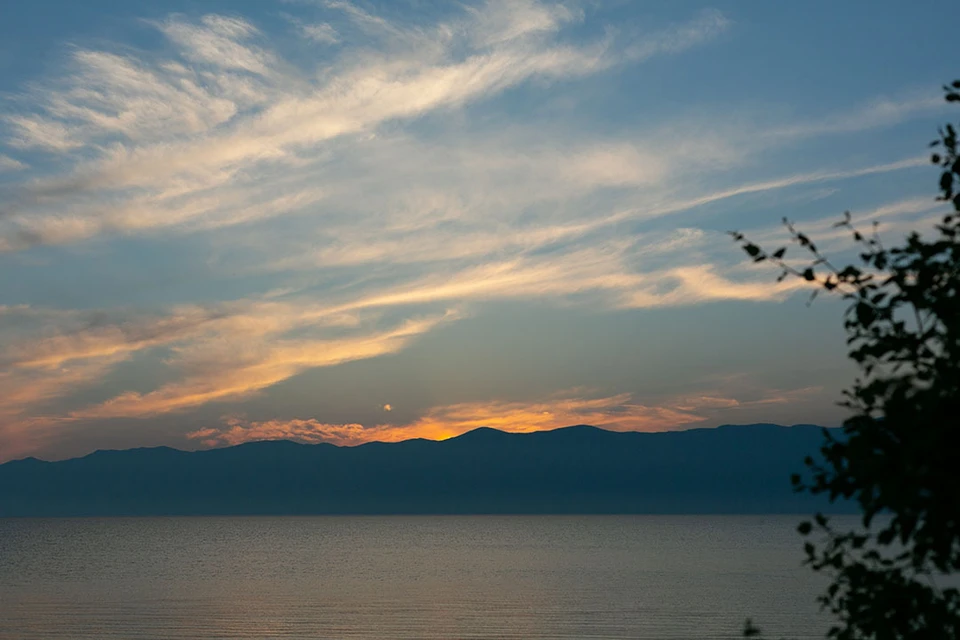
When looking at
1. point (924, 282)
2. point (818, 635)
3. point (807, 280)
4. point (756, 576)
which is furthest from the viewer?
point (756, 576)

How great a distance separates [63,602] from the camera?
327 feet

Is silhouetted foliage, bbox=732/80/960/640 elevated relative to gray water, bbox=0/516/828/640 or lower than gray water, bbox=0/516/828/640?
A: elevated

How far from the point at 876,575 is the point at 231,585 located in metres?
120

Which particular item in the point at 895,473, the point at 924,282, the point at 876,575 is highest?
the point at 924,282

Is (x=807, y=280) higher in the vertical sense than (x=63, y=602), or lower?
higher

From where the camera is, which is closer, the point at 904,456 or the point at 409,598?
the point at 904,456

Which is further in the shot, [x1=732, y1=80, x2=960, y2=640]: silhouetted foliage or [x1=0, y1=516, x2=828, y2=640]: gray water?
[x1=0, y1=516, x2=828, y2=640]: gray water

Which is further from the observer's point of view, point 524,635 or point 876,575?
point 524,635

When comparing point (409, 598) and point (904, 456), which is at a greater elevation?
point (904, 456)

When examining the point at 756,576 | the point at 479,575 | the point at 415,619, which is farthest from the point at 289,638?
the point at 756,576

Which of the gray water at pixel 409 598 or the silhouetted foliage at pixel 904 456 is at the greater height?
the silhouetted foliage at pixel 904 456

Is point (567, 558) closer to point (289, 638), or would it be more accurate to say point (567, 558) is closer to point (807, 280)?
point (289, 638)

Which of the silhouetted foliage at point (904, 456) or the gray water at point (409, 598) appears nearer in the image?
the silhouetted foliage at point (904, 456)

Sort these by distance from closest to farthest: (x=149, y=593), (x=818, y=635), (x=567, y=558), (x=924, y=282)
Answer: (x=924, y=282) → (x=818, y=635) → (x=149, y=593) → (x=567, y=558)
